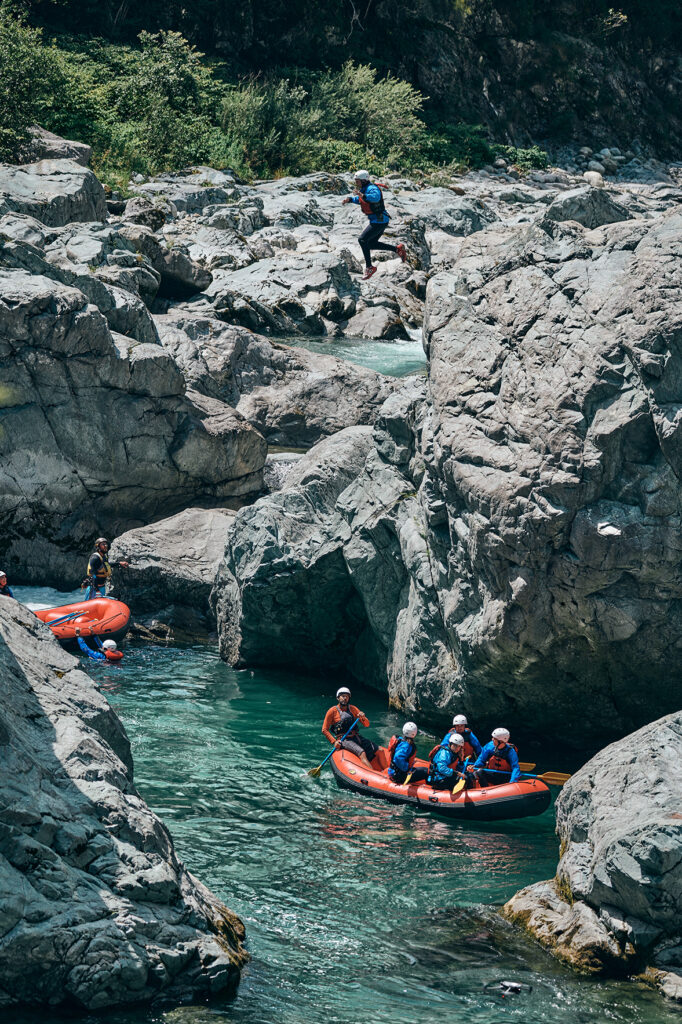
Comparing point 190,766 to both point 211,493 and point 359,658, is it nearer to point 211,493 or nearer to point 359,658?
point 359,658

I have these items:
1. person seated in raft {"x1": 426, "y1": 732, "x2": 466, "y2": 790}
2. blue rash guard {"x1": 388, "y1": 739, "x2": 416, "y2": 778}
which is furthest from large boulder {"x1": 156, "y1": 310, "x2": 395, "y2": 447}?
person seated in raft {"x1": 426, "y1": 732, "x2": 466, "y2": 790}

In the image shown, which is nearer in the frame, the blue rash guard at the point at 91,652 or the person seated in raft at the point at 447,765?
the person seated in raft at the point at 447,765

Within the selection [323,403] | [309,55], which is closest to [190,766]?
[323,403]

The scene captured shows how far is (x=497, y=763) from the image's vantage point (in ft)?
47.0

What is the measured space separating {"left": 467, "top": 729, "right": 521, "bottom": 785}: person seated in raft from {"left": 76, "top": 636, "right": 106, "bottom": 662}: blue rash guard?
23.9ft

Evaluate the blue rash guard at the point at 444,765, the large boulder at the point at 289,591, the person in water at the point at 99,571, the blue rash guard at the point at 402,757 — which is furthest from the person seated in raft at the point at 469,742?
the person in water at the point at 99,571

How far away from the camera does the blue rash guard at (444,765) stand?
14.2 m

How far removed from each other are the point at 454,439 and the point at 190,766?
18.2 feet

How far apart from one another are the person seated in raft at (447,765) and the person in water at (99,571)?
26.7 feet

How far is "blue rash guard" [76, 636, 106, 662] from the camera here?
18.7 meters

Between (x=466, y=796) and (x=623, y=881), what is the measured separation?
3972 mm

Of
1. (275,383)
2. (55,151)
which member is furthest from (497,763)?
(55,151)

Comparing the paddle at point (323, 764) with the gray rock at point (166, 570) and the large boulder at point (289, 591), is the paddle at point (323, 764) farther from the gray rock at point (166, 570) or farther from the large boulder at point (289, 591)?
the gray rock at point (166, 570)

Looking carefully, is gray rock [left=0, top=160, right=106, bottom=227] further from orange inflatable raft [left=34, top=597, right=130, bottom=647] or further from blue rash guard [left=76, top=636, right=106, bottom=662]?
blue rash guard [left=76, top=636, right=106, bottom=662]
